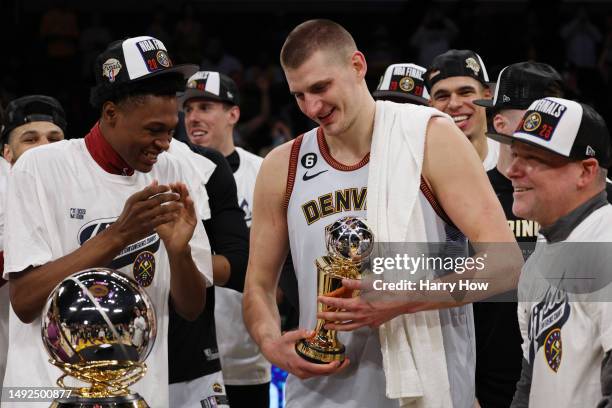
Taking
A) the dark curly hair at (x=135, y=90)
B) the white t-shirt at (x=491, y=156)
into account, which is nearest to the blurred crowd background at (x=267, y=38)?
the white t-shirt at (x=491, y=156)

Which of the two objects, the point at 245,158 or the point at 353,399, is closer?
the point at 353,399

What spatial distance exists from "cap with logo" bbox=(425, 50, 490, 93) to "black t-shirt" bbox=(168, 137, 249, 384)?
4.39ft

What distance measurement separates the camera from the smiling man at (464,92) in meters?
4.98

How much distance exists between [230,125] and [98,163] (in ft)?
10.1

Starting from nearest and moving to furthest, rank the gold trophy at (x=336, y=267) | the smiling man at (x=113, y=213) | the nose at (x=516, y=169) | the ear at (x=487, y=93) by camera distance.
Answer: the gold trophy at (x=336, y=267) < the nose at (x=516, y=169) < the smiling man at (x=113, y=213) < the ear at (x=487, y=93)

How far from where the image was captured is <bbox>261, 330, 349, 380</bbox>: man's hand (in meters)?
3.09

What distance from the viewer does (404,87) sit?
5.61 meters

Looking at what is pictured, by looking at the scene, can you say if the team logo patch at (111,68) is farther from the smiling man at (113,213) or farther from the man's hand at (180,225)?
the man's hand at (180,225)

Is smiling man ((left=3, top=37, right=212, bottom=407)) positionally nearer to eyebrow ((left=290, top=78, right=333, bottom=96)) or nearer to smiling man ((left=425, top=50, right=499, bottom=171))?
eyebrow ((left=290, top=78, right=333, bottom=96))

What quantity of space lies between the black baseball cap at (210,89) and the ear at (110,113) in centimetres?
297

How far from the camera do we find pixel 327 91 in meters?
3.30

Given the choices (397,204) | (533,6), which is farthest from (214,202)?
(533,6)

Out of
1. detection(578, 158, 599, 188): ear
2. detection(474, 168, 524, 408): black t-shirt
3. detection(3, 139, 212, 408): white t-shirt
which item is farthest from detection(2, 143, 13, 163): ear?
detection(578, 158, 599, 188): ear

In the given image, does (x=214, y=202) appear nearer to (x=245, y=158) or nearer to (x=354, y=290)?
(x=354, y=290)
